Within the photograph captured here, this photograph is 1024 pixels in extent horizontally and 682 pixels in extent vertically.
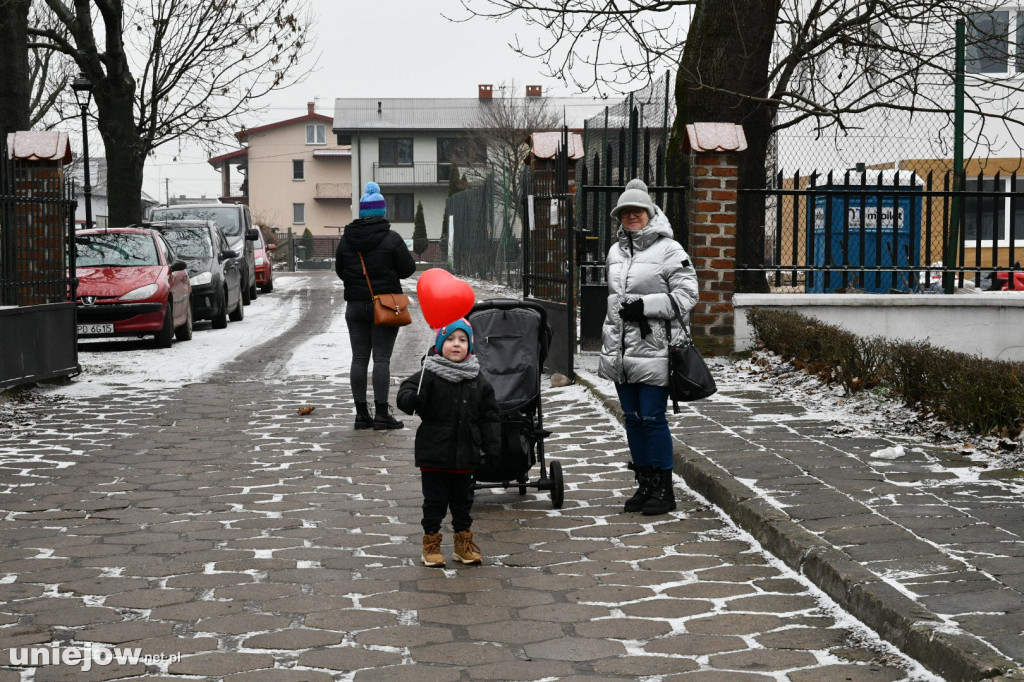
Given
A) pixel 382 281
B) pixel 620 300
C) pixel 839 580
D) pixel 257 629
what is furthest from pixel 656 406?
pixel 382 281

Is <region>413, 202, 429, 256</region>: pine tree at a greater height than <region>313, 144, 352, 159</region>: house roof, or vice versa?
<region>313, 144, 352, 159</region>: house roof

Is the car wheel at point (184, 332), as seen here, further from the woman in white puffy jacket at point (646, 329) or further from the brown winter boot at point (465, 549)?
the brown winter boot at point (465, 549)

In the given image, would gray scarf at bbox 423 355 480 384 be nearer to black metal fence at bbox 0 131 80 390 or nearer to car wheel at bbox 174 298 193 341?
black metal fence at bbox 0 131 80 390

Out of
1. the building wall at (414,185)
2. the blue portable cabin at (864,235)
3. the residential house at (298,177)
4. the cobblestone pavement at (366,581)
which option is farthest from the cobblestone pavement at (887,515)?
the residential house at (298,177)

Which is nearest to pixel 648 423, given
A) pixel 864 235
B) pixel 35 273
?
pixel 864 235

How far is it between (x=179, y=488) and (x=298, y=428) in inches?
95.9

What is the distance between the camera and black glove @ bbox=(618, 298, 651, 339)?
6.78 m

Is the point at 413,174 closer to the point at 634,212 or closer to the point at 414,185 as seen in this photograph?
the point at 414,185

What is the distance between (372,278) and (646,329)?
367 centimetres

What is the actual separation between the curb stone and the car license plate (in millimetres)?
10961

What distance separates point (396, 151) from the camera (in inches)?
2783

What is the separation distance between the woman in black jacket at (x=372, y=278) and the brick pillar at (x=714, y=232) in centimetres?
428

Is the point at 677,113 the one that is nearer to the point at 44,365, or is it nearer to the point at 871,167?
the point at 44,365

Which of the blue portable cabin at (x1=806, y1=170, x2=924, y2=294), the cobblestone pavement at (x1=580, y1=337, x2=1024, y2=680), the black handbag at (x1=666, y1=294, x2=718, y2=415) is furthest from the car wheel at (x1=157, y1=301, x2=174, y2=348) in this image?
the black handbag at (x1=666, y1=294, x2=718, y2=415)
